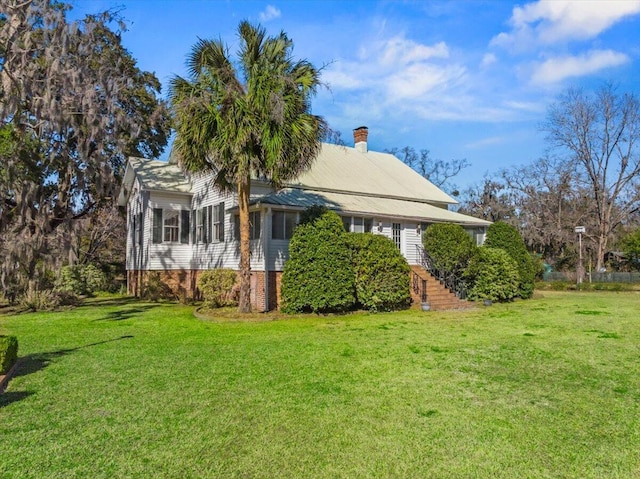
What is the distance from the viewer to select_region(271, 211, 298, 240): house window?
15234 mm

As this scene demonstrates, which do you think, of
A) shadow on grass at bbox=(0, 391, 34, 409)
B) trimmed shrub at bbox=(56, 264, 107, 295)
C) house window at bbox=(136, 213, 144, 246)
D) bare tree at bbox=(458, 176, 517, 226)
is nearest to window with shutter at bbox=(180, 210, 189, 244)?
house window at bbox=(136, 213, 144, 246)

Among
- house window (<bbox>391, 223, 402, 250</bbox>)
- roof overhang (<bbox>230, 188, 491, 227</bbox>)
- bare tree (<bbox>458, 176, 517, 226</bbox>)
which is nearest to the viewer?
roof overhang (<bbox>230, 188, 491, 227</bbox>)

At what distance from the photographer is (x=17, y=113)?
15195 millimetres

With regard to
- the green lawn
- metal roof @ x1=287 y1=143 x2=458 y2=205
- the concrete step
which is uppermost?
metal roof @ x1=287 y1=143 x2=458 y2=205

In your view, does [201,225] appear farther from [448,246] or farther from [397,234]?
[448,246]

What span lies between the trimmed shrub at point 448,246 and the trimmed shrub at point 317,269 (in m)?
4.97

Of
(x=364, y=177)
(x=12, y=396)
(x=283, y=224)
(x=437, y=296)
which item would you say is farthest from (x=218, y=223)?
(x=12, y=396)

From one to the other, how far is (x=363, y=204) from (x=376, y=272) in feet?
14.7

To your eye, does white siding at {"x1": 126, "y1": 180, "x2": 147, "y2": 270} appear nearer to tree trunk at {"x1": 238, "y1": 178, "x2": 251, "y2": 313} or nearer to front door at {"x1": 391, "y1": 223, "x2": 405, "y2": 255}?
tree trunk at {"x1": 238, "y1": 178, "x2": 251, "y2": 313}

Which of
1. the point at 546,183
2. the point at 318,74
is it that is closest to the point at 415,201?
the point at 318,74

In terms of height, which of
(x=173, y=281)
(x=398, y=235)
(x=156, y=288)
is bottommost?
(x=156, y=288)

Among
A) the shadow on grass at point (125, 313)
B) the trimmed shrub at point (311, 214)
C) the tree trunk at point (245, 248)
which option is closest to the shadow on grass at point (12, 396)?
the shadow on grass at point (125, 313)

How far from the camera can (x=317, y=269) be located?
1366 centimetres

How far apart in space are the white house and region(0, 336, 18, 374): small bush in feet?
27.2
